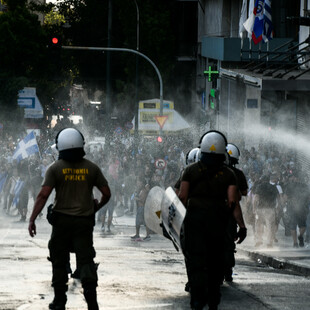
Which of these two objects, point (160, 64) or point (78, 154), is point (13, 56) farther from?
point (78, 154)

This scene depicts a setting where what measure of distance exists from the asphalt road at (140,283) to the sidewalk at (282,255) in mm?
181

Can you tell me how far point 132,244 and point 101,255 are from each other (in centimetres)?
346

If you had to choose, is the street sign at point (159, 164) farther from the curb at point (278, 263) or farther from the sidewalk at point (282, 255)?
the curb at point (278, 263)

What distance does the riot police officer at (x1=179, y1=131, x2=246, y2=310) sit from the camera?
826 cm

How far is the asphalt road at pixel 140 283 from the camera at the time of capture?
30.5ft

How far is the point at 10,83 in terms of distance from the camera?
5128 centimetres

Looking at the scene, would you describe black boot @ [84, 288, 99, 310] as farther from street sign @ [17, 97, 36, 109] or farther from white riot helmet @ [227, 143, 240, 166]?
street sign @ [17, 97, 36, 109]

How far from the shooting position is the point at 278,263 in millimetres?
15359

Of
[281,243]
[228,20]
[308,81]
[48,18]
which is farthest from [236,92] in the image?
[48,18]

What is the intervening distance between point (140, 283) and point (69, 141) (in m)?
3.16

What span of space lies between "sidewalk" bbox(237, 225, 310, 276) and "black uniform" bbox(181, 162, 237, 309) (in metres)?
5.91

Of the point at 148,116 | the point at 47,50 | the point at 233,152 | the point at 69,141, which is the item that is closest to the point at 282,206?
the point at 233,152

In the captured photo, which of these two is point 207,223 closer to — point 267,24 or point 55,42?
point 267,24

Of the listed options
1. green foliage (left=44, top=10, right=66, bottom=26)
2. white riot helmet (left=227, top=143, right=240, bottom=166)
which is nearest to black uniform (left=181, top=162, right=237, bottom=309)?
white riot helmet (left=227, top=143, right=240, bottom=166)
